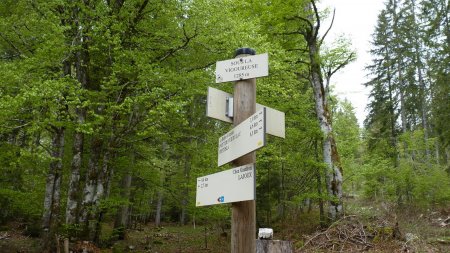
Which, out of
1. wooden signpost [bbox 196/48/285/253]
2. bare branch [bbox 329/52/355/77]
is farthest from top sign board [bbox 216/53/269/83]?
bare branch [bbox 329/52/355/77]

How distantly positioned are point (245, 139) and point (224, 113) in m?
0.57

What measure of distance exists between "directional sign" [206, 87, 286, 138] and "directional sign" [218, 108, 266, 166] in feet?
0.84

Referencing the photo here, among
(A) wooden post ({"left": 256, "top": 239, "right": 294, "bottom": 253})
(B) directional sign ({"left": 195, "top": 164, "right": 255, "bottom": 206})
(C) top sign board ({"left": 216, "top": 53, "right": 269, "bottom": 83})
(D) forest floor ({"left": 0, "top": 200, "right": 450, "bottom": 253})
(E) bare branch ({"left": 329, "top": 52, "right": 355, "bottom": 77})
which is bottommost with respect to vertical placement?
(D) forest floor ({"left": 0, "top": 200, "right": 450, "bottom": 253})

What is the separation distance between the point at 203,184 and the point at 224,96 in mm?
891

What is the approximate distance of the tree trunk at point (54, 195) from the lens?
10.5m

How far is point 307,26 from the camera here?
14.3 meters

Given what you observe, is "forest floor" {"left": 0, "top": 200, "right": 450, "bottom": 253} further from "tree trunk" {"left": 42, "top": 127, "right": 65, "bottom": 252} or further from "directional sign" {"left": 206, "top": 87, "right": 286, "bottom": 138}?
"directional sign" {"left": 206, "top": 87, "right": 286, "bottom": 138}

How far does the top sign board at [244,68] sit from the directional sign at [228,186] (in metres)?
0.97

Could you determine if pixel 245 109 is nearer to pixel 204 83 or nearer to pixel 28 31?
pixel 204 83

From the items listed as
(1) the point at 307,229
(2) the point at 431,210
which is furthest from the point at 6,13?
(2) the point at 431,210

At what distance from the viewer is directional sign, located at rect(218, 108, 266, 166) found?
8.62 feet

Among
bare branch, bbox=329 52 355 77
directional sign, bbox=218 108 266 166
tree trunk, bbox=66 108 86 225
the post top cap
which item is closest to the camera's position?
directional sign, bbox=218 108 266 166

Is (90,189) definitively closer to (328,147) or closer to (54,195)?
(54,195)

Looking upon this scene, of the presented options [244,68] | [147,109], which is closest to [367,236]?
[147,109]
